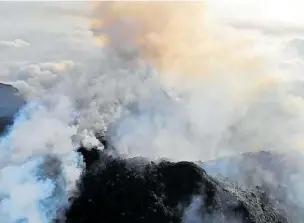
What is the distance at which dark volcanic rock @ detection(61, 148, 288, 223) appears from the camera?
11425cm

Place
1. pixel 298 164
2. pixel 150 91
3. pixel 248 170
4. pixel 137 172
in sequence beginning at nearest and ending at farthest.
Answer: pixel 137 172, pixel 248 170, pixel 298 164, pixel 150 91

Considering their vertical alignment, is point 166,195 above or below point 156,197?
below

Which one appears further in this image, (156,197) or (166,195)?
(166,195)

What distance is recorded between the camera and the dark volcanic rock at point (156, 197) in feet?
375

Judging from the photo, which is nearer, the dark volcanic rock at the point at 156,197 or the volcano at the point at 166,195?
the dark volcanic rock at the point at 156,197

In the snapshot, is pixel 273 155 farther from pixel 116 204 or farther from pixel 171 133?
pixel 116 204

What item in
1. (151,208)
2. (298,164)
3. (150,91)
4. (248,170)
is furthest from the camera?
(150,91)

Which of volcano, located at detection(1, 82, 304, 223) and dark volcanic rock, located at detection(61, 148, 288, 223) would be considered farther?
volcano, located at detection(1, 82, 304, 223)

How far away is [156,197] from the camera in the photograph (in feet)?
383

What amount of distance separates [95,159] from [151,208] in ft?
80.5

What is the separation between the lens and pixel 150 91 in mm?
194250

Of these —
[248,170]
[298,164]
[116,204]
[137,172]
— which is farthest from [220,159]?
[116,204]

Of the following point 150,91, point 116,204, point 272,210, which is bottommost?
point 150,91

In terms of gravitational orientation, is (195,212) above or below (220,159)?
above
